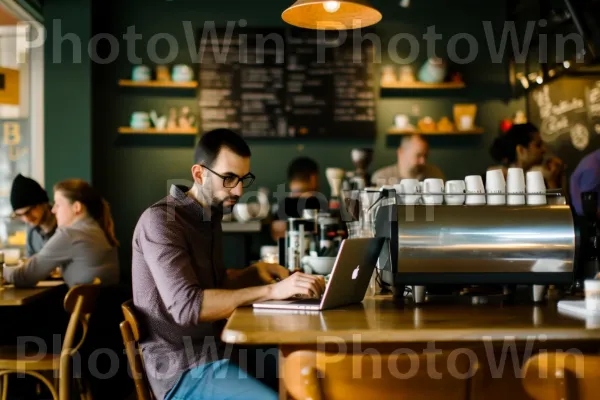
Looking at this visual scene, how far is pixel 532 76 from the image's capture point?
5.79m

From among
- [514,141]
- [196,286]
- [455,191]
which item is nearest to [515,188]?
[455,191]

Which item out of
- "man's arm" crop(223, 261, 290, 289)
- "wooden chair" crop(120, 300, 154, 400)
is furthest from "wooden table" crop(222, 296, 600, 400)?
Answer: "man's arm" crop(223, 261, 290, 289)

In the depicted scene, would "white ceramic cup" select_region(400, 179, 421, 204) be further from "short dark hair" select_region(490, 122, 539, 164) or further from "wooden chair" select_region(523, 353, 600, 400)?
"short dark hair" select_region(490, 122, 539, 164)

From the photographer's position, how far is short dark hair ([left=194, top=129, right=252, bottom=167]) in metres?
2.29

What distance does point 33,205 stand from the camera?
14.1 feet

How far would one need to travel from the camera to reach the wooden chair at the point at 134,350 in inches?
81.0

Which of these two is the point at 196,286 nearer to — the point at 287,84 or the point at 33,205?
the point at 33,205

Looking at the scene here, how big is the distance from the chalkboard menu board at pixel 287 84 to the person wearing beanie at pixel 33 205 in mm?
1874

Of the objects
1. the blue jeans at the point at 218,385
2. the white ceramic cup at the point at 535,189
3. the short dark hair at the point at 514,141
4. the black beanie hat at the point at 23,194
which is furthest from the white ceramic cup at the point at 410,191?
the black beanie hat at the point at 23,194

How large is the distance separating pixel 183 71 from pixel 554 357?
4.91 metres

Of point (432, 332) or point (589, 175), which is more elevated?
point (589, 175)

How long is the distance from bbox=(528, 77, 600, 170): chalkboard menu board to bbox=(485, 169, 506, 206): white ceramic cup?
2.72 meters

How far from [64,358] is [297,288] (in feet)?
5.35

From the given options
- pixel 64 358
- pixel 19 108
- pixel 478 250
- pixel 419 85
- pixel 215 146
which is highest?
pixel 419 85
